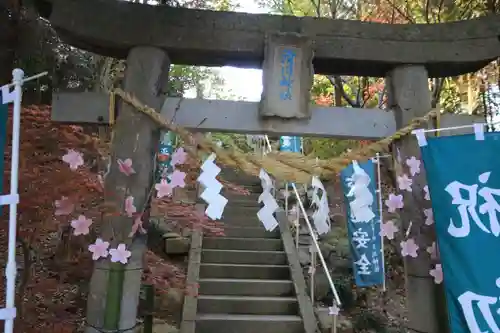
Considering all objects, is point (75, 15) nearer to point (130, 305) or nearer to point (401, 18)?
point (130, 305)

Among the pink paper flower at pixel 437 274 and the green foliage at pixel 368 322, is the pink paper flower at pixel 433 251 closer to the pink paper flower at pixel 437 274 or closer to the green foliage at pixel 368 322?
the pink paper flower at pixel 437 274

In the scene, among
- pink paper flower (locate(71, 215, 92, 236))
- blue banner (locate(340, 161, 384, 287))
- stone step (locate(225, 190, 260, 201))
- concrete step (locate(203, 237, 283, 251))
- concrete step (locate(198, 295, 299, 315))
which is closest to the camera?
pink paper flower (locate(71, 215, 92, 236))

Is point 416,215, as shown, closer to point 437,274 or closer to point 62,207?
point 437,274

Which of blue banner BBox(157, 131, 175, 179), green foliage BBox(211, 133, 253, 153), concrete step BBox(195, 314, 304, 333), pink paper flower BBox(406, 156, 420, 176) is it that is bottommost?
concrete step BBox(195, 314, 304, 333)

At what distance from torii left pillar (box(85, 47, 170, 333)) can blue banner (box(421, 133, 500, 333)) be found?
7.44ft

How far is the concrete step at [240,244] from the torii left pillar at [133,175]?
429 centimetres

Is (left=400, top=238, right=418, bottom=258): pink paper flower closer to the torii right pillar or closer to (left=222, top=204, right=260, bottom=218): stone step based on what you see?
the torii right pillar

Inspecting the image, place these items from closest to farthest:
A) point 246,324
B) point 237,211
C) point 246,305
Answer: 1. point 246,324
2. point 246,305
3. point 237,211

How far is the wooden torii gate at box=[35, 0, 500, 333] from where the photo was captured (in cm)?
360

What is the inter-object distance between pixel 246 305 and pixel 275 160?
365cm

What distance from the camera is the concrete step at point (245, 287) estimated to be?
6.64 meters

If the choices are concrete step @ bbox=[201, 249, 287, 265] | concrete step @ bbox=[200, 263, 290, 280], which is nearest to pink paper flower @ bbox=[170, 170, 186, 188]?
concrete step @ bbox=[200, 263, 290, 280]

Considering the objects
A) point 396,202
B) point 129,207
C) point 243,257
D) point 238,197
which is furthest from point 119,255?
point 238,197

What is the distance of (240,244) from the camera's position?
7.82m
